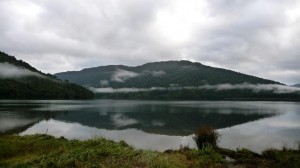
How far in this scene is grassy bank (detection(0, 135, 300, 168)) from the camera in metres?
13.2

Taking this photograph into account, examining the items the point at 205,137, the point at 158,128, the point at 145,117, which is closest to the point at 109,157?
the point at 205,137

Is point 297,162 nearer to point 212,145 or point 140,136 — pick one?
point 212,145

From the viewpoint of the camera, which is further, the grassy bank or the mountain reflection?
Result: the mountain reflection

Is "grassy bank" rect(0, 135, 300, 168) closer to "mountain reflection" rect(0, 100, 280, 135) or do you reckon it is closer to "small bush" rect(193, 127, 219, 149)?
"small bush" rect(193, 127, 219, 149)

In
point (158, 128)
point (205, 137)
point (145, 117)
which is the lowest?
point (158, 128)

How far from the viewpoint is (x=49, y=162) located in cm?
1298

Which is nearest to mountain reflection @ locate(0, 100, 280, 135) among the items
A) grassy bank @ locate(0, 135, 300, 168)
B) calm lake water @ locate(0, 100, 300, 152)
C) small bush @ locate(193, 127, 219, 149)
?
calm lake water @ locate(0, 100, 300, 152)

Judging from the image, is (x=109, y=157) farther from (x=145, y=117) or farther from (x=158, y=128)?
(x=145, y=117)

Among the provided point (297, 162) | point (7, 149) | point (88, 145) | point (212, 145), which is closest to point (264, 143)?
point (212, 145)

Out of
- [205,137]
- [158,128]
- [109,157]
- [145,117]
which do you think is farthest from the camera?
[145,117]

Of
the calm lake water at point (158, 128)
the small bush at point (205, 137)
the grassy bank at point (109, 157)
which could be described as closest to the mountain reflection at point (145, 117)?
the calm lake water at point (158, 128)

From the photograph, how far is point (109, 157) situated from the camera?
14164 millimetres

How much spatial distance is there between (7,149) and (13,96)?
18764 cm

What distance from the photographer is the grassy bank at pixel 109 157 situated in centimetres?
1321
